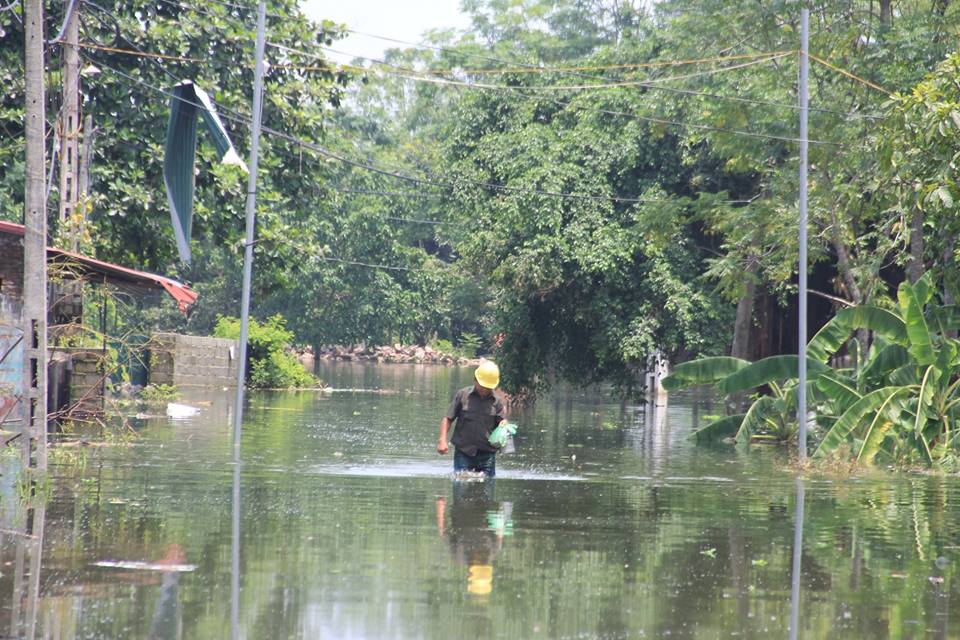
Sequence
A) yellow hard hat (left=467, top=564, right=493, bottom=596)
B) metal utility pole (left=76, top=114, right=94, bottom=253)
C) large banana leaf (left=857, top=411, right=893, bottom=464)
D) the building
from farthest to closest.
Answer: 1. metal utility pole (left=76, top=114, right=94, bottom=253)
2. large banana leaf (left=857, top=411, right=893, bottom=464)
3. the building
4. yellow hard hat (left=467, top=564, right=493, bottom=596)

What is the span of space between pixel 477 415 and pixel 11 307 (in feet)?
31.3

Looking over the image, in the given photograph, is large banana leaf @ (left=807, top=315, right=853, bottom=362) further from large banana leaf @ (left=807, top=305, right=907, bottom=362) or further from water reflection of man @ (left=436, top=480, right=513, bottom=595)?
water reflection of man @ (left=436, top=480, right=513, bottom=595)

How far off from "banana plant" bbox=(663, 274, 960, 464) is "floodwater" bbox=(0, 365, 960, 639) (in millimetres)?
1891

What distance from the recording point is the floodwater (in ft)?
27.1

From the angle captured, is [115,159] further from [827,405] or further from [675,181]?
[827,405]

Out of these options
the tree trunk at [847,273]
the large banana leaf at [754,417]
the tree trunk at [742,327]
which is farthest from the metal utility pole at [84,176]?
the tree trunk at [742,327]

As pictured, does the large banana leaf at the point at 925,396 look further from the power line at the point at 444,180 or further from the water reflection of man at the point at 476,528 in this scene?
the power line at the point at 444,180

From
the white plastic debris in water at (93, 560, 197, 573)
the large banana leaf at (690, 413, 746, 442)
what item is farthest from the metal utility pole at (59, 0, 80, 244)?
the white plastic debris in water at (93, 560, 197, 573)

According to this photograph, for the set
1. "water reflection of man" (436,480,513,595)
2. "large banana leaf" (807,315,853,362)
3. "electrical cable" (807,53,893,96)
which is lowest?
"water reflection of man" (436,480,513,595)

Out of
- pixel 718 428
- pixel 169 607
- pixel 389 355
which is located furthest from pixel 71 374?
pixel 389 355

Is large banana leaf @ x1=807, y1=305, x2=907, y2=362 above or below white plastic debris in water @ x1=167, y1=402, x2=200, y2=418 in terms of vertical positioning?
above

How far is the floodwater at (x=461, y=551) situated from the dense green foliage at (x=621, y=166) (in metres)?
6.71

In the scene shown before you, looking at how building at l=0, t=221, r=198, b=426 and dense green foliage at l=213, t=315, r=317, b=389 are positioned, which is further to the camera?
dense green foliage at l=213, t=315, r=317, b=389

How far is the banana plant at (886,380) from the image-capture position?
21.2 meters
